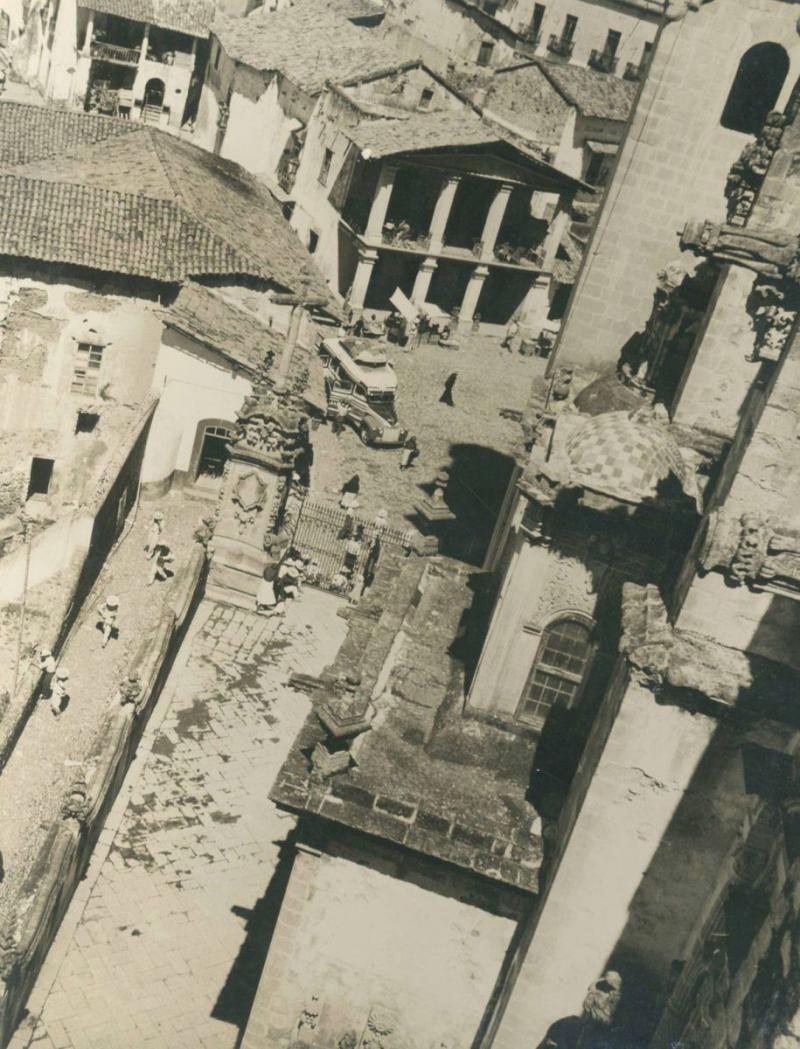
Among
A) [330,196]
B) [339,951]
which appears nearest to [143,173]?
[330,196]

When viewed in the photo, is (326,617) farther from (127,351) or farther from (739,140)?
(739,140)

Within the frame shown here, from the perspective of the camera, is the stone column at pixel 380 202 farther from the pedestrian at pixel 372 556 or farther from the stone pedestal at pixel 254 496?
the pedestrian at pixel 372 556

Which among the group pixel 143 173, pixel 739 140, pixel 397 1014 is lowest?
pixel 397 1014

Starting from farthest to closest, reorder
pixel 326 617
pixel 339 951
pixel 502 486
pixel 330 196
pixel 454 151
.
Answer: pixel 330 196, pixel 454 151, pixel 502 486, pixel 326 617, pixel 339 951

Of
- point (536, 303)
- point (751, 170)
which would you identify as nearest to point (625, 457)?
point (751, 170)

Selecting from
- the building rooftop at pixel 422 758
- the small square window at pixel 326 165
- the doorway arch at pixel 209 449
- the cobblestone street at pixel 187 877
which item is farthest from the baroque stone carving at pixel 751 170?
the small square window at pixel 326 165

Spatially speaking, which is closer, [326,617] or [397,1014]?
[397,1014]

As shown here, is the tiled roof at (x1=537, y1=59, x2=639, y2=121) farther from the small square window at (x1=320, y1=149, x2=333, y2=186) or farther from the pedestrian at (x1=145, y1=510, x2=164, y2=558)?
the pedestrian at (x1=145, y1=510, x2=164, y2=558)

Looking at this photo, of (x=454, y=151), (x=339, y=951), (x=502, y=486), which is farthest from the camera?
(x=454, y=151)
